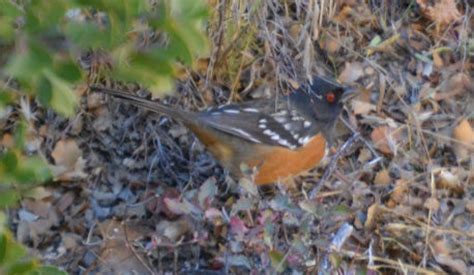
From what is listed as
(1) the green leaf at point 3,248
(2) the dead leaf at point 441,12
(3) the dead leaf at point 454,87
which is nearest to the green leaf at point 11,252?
(1) the green leaf at point 3,248

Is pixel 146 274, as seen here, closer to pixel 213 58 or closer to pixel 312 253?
pixel 312 253

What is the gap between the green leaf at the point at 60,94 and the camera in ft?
4.39

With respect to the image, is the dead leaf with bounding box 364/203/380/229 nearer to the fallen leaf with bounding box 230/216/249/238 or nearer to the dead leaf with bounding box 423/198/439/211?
the dead leaf with bounding box 423/198/439/211

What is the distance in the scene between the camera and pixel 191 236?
414 cm

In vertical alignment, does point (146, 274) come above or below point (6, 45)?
below

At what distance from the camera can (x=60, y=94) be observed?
137 centimetres

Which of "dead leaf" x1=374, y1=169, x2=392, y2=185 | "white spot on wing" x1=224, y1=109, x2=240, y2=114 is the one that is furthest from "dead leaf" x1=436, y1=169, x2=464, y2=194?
"white spot on wing" x1=224, y1=109, x2=240, y2=114

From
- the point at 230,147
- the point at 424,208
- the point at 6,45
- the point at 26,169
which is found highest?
the point at 6,45

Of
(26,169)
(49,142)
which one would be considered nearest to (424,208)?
(49,142)

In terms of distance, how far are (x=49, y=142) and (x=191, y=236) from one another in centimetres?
90

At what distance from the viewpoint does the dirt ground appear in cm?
383

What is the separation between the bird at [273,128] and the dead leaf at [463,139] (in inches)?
24.9

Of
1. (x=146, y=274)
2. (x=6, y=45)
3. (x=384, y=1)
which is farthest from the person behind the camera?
(x=384, y=1)

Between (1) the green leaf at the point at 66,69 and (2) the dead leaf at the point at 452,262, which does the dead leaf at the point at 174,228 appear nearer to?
(2) the dead leaf at the point at 452,262
